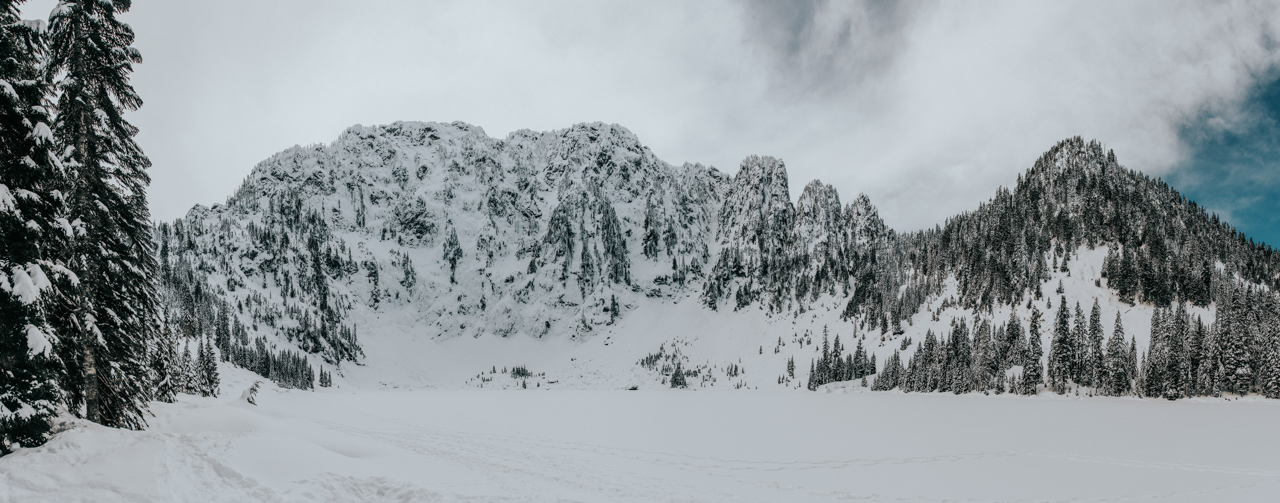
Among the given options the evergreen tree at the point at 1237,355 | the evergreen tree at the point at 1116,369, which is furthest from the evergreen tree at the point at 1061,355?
the evergreen tree at the point at 1237,355

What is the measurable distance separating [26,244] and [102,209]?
18.5 feet

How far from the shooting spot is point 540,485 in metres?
20.1

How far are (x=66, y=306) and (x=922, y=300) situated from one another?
661ft

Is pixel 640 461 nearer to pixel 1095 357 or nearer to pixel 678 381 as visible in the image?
pixel 1095 357

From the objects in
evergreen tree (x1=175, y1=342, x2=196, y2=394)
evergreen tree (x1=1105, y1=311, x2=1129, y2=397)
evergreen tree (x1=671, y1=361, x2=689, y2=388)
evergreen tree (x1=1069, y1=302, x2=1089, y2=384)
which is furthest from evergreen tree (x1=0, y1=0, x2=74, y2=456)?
evergreen tree (x1=671, y1=361, x2=689, y2=388)

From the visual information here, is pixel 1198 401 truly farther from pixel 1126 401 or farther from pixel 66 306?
pixel 66 306

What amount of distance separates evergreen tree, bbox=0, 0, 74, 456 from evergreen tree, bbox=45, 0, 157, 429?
87.3 inches

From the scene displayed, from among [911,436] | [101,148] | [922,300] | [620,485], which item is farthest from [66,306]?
[922,300]

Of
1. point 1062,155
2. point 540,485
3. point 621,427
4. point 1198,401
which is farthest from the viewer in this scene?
point 1062,155

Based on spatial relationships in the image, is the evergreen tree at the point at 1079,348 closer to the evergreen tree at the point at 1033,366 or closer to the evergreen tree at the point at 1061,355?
the evergreen tree at the point at 1061,355

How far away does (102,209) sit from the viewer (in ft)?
62.3

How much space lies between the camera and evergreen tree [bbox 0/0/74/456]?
13.5 m

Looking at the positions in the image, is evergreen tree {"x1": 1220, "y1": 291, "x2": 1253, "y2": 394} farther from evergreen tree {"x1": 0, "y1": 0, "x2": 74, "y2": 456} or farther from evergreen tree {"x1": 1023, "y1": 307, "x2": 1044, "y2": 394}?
evergreen tree {"x1": 0, "y1": 0, "x2": 74, "y2": 456}

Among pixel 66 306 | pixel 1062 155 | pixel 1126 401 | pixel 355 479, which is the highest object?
pixel 1062 155
